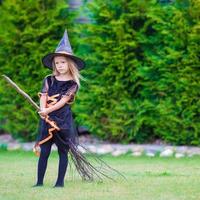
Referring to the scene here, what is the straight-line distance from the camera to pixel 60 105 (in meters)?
8.04

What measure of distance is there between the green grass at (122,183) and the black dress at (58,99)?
24.0 inches

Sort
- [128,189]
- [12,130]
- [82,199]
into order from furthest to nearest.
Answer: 1. [12,130]
2. [128,189]
3. [82,199]

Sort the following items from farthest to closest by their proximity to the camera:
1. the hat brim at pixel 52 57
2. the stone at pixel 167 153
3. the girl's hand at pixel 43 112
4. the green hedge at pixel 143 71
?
the green hedge at pixel 143 71 < the stone at pixel 167 153 < the hat brim at pixel 52 57 < the girl's hand at pixel 43 112

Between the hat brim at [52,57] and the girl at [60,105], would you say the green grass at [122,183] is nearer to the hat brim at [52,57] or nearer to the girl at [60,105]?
the girl at [60,105]

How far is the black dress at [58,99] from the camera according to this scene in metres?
8.06

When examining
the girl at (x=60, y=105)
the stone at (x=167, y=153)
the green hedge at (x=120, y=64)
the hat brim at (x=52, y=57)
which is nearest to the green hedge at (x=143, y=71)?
the green hedge at (x=120, y=64)

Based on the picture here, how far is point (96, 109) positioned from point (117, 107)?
44 centimetres

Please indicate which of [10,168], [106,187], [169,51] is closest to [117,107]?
[169,51]

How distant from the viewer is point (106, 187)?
8117mm

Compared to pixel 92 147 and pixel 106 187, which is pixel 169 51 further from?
pixel 106 187

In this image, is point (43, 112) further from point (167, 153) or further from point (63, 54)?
point (167, 153)

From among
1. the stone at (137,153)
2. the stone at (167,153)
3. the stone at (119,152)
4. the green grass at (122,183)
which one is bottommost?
the stone at (119,152)

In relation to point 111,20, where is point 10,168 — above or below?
below

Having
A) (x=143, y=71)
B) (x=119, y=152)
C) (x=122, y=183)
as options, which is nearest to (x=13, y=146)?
(x=119, y=152)
